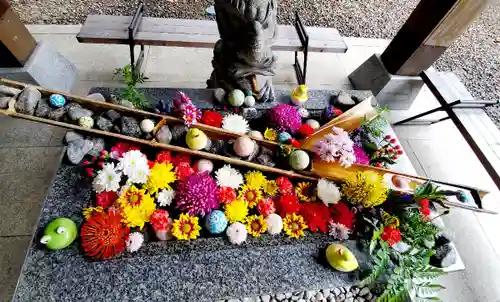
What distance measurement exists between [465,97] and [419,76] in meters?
0.44

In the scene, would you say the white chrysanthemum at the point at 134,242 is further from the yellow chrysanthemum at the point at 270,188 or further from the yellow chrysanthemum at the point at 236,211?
the yellow chrysanthemum at the point at 270,188

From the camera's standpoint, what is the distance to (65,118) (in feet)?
5.78

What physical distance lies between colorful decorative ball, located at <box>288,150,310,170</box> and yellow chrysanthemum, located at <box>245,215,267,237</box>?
369 millimetres

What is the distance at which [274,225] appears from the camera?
167cm

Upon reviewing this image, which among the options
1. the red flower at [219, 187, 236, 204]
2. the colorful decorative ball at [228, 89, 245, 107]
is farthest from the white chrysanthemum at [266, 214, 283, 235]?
the colorful decorative ball at [228, 89, 245, 107]

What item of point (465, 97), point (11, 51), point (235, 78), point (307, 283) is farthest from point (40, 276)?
point (465, 97)

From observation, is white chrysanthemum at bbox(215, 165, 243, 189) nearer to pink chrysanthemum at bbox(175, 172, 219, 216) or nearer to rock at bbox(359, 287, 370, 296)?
pink chrysanthemum at bbox(175, 172, 219, 216)

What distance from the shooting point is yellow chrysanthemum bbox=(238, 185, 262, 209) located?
174cm

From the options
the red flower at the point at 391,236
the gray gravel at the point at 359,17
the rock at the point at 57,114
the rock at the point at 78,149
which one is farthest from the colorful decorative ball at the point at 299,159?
the gray gravel at the point at 359,17

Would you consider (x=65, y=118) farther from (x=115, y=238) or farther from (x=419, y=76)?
(x=419, y=76)

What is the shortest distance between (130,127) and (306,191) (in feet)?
3.62

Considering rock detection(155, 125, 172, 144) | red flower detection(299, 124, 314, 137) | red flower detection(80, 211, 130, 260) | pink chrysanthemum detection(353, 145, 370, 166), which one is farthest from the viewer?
red flower detection(299, 124, 314, 137)

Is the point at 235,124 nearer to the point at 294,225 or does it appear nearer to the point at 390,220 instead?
the point at 294,225

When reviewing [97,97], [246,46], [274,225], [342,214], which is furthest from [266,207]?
[97,97]
